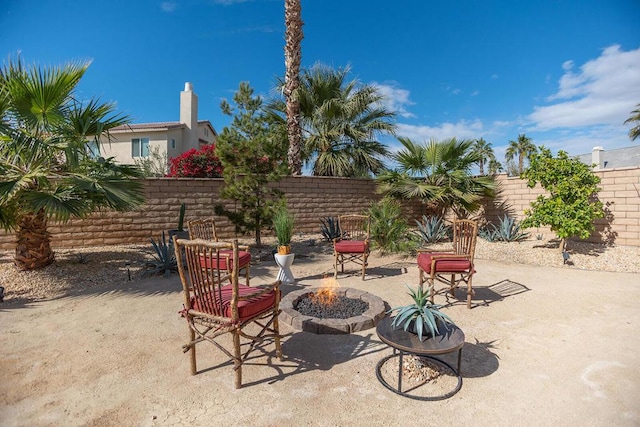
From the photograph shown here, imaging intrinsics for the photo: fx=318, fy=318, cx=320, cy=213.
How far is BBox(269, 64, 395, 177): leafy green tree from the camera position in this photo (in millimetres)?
9594

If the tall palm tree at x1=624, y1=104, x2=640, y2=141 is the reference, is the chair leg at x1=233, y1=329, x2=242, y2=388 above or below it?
below

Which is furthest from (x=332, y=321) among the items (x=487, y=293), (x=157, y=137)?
(x=157, y=137)

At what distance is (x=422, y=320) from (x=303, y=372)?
93 centimetres

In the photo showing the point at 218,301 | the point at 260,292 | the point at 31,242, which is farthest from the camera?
the point at 31,242

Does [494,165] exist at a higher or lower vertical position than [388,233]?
higher

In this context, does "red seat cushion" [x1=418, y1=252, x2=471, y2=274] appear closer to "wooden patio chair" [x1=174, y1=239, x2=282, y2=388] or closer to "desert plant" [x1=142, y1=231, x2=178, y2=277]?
"wooden patio chair" [x1=174, y1=239, x2=282, y2=388]

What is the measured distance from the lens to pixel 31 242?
451 cm

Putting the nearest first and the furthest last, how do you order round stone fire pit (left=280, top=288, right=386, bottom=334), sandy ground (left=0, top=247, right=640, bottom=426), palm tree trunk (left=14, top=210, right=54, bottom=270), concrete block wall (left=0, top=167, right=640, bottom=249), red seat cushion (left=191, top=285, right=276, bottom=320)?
1. sandy ground (left=0, top=247, right=640, bottom=426)
2. red seat cushion (left=191, top=285, right=276, bottom=320)
3. round stone fire pit (left=280, top=288, right=386, bottom=334)
4. palm tree trunk (left=14, top=210, right=54, bottom=270)
5. concrete block wall (left=0, top=167, right=640, bottom=249)

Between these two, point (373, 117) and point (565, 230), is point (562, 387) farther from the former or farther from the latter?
point (373, 117)

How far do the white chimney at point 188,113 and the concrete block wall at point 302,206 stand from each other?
10005 mm

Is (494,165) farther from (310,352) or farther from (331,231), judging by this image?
(310,352)

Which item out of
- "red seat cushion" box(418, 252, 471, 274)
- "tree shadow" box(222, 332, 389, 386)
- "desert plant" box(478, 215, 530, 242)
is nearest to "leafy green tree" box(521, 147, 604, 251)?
"desert plant" box(478, 215, 530, 242)

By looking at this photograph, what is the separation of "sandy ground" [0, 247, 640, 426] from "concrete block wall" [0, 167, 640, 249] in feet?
10.4

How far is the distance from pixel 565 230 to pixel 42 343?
7.50 metres
